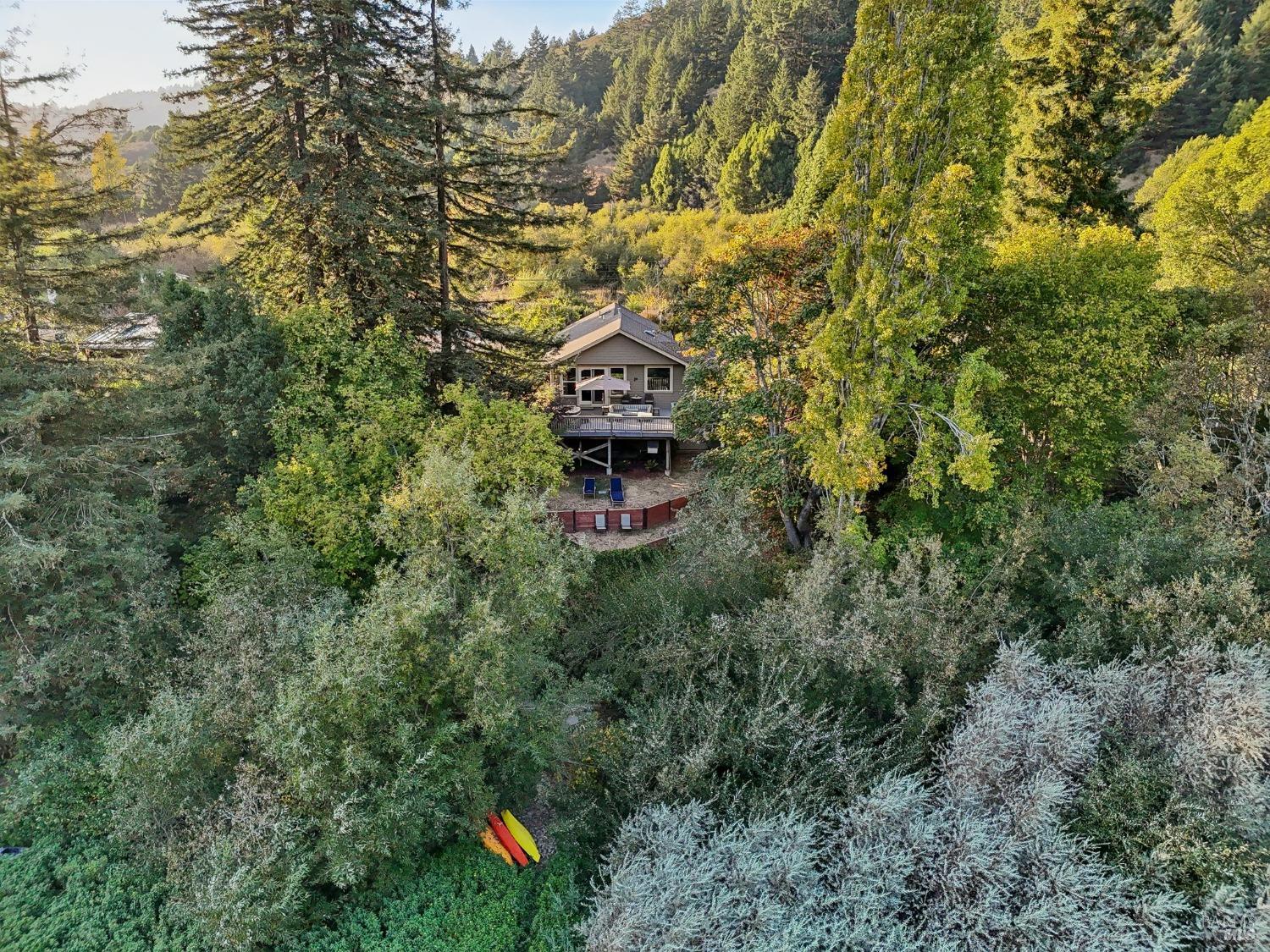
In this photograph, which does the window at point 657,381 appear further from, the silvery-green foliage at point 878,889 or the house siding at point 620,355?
the silvery-green foliage at point 878,889

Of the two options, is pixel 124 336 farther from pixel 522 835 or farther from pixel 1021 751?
pixel 1021 751

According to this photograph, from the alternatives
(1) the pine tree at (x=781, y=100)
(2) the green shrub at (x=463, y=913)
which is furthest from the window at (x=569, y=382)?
(1) the pine tree at (x=781, y=100)

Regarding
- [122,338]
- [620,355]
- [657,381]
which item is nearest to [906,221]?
[620,355]

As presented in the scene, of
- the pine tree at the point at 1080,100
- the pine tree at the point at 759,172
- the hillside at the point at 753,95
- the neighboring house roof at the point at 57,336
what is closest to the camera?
the neighboring house roof at the point at 57,336

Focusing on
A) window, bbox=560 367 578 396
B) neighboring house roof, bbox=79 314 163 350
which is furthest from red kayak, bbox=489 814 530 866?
window, bbox=560 367 578 396

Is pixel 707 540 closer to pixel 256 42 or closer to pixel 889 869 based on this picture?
pixel 889 869

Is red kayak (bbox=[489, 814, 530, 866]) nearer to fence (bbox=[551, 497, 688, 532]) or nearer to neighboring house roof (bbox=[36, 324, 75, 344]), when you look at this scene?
→ fence (bbox=[551, 497, 688, 532])

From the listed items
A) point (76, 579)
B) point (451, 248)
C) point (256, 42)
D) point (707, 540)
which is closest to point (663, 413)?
point (451, 248)
